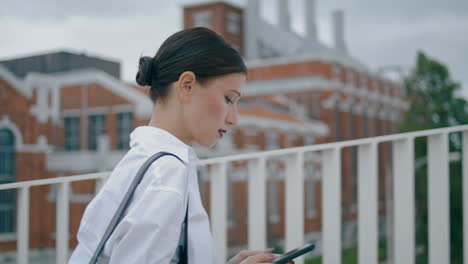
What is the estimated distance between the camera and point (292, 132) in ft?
55.9

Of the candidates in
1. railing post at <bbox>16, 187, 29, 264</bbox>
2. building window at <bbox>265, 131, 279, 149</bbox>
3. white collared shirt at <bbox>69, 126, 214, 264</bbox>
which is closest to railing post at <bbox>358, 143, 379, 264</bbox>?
white collared shirt at <bbox>69, 126, 214, 264</bbox>

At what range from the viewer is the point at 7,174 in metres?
14.9

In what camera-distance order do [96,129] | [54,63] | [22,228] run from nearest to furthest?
[22,228]
[96,129]
[54,63]

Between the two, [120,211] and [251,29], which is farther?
[251,29]

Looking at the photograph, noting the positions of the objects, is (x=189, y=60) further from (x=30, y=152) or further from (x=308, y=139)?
(x=308, y=139)

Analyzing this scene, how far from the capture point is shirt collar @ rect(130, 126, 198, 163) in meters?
0.77

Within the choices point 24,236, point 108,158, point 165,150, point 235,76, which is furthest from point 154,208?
point 108,158

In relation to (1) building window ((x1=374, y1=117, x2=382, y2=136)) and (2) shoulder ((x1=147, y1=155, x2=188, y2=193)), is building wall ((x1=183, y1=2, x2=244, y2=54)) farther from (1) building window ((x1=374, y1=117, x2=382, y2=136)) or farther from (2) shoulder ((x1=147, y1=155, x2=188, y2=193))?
(2) shoulder ((x1=147, y1=155, x2=188, y2=193))

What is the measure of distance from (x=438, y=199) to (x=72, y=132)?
1640cm

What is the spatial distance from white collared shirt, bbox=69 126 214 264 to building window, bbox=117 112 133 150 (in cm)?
1485

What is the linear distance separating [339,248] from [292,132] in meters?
15.8

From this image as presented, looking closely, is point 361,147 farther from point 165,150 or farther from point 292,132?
point 292,132

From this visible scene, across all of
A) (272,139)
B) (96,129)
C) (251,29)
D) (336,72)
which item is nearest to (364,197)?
(272,139)

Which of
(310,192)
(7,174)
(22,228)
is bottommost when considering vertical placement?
(310,192)
